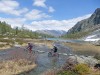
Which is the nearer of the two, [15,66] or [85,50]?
[15,66]

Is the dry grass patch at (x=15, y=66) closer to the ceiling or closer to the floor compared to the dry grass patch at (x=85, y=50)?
closer to the ceiling

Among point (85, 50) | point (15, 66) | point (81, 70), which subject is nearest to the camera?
point (81, 70)

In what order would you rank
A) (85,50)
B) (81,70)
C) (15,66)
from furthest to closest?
1. (85,50)
2. (15,66)
3. (81,70)

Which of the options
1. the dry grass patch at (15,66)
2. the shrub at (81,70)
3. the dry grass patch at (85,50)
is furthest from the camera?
the dry grass patch at (85,50)

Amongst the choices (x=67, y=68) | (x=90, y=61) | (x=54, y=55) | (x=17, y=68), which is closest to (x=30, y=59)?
(x=17, y=68)

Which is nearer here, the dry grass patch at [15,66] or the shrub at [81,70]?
the shrub at [81,70]

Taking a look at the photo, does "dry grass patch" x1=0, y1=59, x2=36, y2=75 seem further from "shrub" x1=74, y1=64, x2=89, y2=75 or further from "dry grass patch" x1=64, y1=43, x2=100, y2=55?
"dry grass patch" x1=64, y1=43, x2=100, y2=55

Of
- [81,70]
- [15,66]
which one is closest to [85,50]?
[15,66]

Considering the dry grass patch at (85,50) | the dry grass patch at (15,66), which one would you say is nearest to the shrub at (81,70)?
the dry grass patch at (15,66)

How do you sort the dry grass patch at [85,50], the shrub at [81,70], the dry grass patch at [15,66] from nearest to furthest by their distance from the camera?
1. the shrub at [81,70]
2. the dry grass patch at [15,66]
3. the dry grass patch at [85,50]

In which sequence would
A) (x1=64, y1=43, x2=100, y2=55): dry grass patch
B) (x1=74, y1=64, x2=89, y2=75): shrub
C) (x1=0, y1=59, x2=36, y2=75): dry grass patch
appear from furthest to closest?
(x1=64, y1=43, x2=100, y2=55): dry grass patch < (x1=0, y1=59, x2=36, y2=75): dry grass patch < (x1=74, y1=64, x2=89, y2=75): shrub

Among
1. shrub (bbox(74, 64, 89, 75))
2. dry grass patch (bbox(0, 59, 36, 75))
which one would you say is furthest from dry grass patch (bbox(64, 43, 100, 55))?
shrub (bbox(74, 64, 89, 75))

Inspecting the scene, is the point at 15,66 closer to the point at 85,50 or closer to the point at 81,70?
the point at 81,70

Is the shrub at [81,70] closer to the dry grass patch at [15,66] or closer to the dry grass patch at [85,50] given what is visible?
Answer: the dry grass patch at [15,66]
